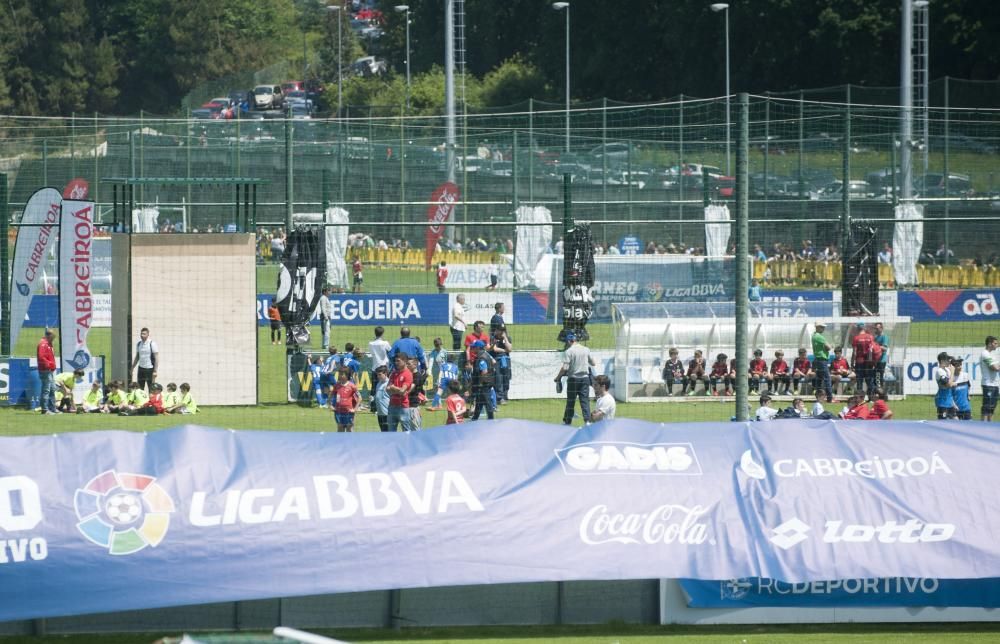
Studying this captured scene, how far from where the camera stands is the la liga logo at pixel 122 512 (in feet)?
30.5

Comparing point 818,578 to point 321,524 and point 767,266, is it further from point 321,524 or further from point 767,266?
point 767,266

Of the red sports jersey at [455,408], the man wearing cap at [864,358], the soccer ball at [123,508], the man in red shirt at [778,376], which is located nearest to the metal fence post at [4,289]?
the red sports jersey at [455,408]

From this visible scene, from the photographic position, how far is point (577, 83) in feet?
231

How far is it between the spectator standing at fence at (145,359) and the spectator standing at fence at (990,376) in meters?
12.8

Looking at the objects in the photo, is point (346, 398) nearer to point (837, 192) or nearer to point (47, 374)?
point (47, 374)

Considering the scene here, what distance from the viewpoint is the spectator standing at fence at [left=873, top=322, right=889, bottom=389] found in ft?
70.1

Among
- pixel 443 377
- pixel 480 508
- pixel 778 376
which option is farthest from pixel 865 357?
pixel 480 508

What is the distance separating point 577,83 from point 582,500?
62.2 meters

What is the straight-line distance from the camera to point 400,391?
1712cm

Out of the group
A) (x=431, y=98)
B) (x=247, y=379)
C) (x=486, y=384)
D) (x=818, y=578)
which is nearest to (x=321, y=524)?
(x=818, y=578)

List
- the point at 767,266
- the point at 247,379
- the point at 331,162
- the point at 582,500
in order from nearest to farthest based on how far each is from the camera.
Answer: the point at 582,500, the point at 247,379, the point at 767,266, the point at 331,162

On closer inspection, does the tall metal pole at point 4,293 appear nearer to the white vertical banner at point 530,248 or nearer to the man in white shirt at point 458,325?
the man in white shirt at point 458,325

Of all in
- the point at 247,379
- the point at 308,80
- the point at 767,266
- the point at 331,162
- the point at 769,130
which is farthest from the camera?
the point at 308,80

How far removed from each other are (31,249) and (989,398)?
15907 millimetres
